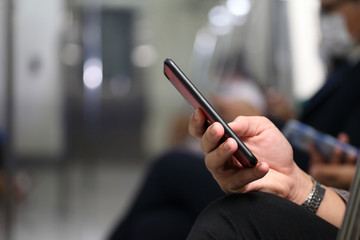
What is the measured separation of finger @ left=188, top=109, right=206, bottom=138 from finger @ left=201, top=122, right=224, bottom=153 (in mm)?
10

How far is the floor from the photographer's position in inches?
85.4

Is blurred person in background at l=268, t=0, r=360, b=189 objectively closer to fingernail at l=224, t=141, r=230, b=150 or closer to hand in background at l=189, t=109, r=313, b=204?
hand in background at l=189, t=109, r=313, b=204

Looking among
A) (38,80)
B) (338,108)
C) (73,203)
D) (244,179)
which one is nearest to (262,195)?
(244,179)

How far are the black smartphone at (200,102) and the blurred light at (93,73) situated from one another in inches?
117

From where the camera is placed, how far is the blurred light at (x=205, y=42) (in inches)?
146

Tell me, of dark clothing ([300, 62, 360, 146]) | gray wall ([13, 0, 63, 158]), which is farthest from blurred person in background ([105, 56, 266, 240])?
gray wall ([13, 0, 63, 158])

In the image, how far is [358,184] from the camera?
385 mm

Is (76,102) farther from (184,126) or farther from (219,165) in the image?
(219,165)

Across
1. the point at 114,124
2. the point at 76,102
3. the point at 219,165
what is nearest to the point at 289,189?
the point at 219,165

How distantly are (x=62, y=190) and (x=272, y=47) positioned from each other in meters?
1.43

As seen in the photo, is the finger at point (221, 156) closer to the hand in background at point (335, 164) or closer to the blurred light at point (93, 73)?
the hand in background at point (335, 164)

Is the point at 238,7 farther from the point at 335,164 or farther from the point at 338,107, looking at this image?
the point at 335,164

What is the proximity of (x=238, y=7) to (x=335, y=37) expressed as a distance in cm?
205

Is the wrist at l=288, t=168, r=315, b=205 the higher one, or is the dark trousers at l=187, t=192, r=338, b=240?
the dark trousers at l=187, t=192, r=338, b=240
